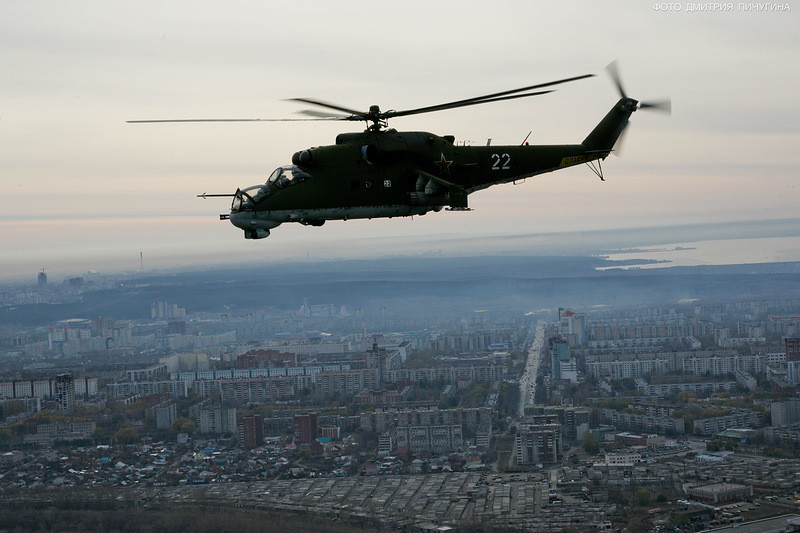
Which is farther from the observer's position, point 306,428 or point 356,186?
point 306,428

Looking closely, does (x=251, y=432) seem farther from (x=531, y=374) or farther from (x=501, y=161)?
(x=501, y=161)

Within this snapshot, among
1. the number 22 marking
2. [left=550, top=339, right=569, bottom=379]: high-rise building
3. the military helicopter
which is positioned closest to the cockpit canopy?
the military helicopter

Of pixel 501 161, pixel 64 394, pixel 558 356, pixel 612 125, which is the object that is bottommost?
pixel 64 394

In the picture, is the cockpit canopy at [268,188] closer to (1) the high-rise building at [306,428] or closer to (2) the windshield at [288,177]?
(2) the windshield at [288,177]

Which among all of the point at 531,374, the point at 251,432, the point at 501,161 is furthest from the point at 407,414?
the point at 501,161

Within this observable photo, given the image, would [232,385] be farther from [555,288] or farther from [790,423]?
[555,288]

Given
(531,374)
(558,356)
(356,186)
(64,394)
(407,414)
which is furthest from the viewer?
(531,374)

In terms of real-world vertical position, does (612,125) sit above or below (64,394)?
above
